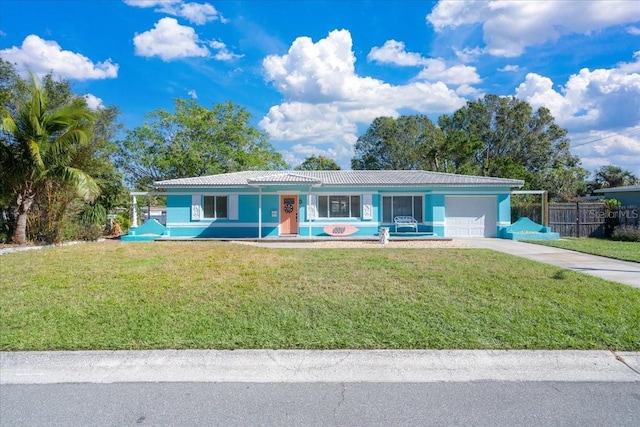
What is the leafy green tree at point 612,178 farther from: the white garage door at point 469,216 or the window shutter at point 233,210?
the window shutter at point 233,210

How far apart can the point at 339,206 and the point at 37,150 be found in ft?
40.7

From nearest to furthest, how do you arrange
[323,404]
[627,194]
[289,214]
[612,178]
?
[323,404] < [289,214] < [627,194] < [612,178]

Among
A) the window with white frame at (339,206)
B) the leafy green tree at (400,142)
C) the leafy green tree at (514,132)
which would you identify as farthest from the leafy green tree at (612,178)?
the window with white frame at (339,206)

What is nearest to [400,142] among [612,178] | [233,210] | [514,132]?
[514,132]

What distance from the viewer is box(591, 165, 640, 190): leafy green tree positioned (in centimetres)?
3972

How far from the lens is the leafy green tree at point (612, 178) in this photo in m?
39.7

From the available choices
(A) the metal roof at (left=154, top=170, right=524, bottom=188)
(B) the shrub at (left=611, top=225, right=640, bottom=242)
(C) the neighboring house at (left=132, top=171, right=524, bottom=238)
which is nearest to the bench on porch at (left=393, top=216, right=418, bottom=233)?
(C) the neighboring house at (left=132, top=171, right=524, bottom=238)

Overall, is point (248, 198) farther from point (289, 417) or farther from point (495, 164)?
point (495, 164)

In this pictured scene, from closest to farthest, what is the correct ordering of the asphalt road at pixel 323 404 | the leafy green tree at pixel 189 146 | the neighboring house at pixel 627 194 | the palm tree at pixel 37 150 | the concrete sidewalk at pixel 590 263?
1. the asphalt road at pixel 323 404
2. the concrete sidewalk at pixel 590 263
3. the palm tree at pixel 37 150
4. the neighboring house at pixel 627 194
5. the leafy green tree at pixel 189 146

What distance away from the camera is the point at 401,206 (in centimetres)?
1986

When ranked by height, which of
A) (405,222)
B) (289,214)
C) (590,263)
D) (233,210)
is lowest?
(590,263)

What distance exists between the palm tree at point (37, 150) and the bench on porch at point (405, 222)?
13099 millimetres

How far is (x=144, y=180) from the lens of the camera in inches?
1307

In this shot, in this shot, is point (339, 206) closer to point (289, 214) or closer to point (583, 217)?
point (289, 214)
